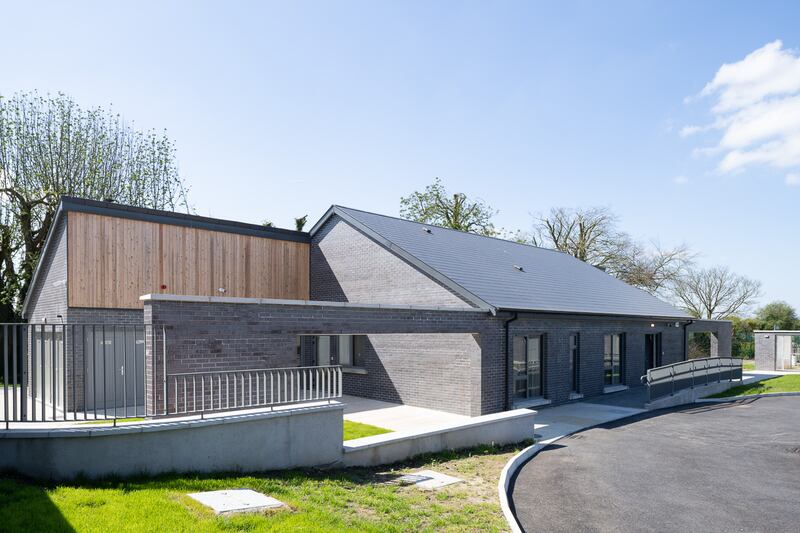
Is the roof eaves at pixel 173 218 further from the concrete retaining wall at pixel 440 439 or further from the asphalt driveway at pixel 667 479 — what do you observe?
the asphalt driveway at pixel 667 479

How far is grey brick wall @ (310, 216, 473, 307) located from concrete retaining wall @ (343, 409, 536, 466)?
393cm

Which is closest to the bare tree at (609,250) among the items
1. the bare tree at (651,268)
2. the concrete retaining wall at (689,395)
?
the bare tree at (651,268)

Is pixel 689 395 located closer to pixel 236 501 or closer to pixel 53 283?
pixel 236 501

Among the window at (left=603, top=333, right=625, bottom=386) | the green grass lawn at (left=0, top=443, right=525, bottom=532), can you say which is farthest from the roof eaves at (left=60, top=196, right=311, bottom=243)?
the window at (left=603, top=333, right=625, bottom=386)

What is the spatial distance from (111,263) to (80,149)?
545 inches

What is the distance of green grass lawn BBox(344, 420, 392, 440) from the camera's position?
11656 millimetres

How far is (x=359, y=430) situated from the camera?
12.2 metres

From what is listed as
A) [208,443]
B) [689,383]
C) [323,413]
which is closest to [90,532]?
[208,443]

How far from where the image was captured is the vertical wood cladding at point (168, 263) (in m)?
14.9

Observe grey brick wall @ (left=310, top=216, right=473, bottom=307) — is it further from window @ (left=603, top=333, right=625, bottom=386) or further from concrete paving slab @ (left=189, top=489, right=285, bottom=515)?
concrete paving slab @ (left=189, top=489, right=285, bottom=515)

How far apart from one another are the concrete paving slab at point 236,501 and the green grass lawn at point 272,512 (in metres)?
0.14

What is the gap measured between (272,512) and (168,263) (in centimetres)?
1218

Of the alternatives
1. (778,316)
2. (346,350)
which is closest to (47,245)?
(346,350)

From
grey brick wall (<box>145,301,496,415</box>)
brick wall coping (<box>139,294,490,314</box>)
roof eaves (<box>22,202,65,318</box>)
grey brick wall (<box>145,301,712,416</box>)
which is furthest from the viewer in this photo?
roof eaves (<box>22,202,65,318</box>)
